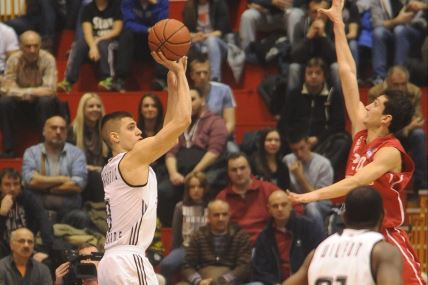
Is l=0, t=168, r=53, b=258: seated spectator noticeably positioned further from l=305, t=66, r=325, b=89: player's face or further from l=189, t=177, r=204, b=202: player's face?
l=305, t=66, r=325, b=89: player's face

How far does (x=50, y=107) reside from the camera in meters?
14.4

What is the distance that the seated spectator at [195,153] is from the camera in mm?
13531

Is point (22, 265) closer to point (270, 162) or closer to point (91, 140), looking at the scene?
point (91, 140)

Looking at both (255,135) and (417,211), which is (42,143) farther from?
(417,211)

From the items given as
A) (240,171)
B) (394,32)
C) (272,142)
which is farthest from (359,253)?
(394,32)

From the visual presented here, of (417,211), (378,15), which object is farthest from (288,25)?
(417,211)

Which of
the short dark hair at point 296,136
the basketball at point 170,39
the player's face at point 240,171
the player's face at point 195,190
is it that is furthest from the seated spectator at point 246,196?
the basketball at point 170,39

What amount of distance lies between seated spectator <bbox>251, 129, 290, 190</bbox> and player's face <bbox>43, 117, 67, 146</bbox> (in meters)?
1.97

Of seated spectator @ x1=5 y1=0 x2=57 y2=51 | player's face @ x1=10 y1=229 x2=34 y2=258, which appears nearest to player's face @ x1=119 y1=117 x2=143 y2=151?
player's face @ x1=10 y1=229 x2=34 y2=258

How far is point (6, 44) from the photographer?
15273mm

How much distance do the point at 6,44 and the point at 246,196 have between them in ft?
12.8

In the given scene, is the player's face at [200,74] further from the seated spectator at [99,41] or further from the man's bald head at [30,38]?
the man's bald head at [30,38]

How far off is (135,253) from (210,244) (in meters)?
3.71

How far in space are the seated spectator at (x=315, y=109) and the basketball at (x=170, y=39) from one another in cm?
459
